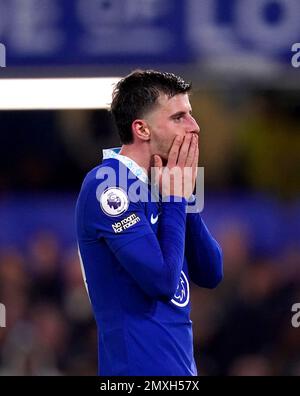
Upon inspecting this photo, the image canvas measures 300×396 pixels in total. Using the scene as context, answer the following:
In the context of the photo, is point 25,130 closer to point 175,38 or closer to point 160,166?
point 175,38

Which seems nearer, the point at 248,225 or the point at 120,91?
the point at 120,91

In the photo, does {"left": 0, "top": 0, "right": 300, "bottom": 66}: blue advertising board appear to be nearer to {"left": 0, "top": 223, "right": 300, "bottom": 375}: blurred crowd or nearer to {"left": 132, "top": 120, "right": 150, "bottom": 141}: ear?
{"left": 0, "top": 223, "right": 300, "bottom": 375}: blurred crowd

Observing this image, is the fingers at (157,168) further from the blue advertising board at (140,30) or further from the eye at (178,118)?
the blue advertising board at (140,30)

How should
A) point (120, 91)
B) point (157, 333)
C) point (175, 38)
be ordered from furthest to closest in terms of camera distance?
point (175, 38) → point (120, 91) → point (157, 333)

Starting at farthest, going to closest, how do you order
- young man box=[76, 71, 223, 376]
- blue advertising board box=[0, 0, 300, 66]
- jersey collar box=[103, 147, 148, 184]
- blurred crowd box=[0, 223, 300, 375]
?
blurred crowd box=[0, 223, 300, 375], blue advertising board box=[0, 0, 300, 66], jersey collar box=[103, 147, 148, 184], young man box=[76, 71, 223, 376]

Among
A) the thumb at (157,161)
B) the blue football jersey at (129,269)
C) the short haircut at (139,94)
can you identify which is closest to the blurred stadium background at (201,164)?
the short haircut at (139,94)

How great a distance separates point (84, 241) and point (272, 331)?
2.59m

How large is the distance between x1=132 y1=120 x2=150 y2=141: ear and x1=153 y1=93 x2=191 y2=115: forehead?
5cm

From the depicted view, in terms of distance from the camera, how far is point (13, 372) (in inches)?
189

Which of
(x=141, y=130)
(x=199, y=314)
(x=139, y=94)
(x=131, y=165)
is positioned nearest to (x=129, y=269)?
(x=131, y=165)

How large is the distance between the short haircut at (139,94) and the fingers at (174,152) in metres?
0.13

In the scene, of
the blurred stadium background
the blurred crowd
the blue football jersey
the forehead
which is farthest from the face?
the blurred crowd

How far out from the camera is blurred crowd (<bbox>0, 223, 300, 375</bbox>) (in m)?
4.85

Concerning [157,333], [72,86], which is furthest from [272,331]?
[157,333]
